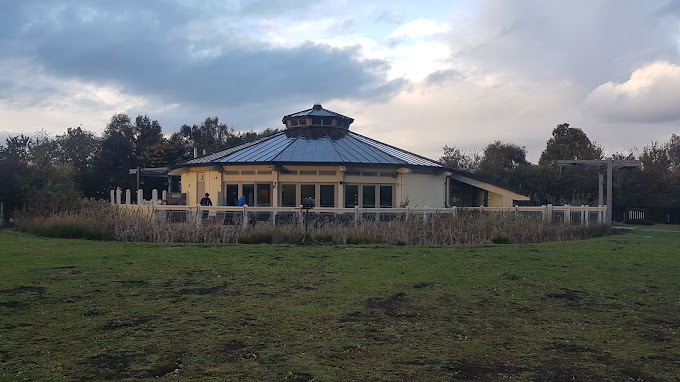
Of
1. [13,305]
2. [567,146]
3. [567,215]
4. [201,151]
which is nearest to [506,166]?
[567,146]

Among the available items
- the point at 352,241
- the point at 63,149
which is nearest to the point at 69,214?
the point at 352,241

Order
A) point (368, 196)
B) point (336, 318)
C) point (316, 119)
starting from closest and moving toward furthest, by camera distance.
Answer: point (336, 318) < point (368, 196) < point (316, 119)

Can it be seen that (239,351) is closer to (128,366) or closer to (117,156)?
(128,366)

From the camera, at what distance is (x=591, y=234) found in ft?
74.1

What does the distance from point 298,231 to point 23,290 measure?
10082 mm

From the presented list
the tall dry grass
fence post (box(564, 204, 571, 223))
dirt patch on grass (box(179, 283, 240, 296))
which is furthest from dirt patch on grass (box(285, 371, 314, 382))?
fence post (box(564, 204, 571, 223))

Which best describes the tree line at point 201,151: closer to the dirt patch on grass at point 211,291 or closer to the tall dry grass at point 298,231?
the tall dry grass at point 298,231

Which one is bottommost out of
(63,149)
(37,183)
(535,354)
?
(535,354)

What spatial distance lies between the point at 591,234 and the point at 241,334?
18623 mm

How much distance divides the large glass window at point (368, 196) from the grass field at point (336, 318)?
1721cm

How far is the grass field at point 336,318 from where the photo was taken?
5684 millimetres

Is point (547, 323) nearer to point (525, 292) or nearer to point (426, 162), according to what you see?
point (525, 292)

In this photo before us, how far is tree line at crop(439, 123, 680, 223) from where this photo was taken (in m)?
41.2

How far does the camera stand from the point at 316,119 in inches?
1474
